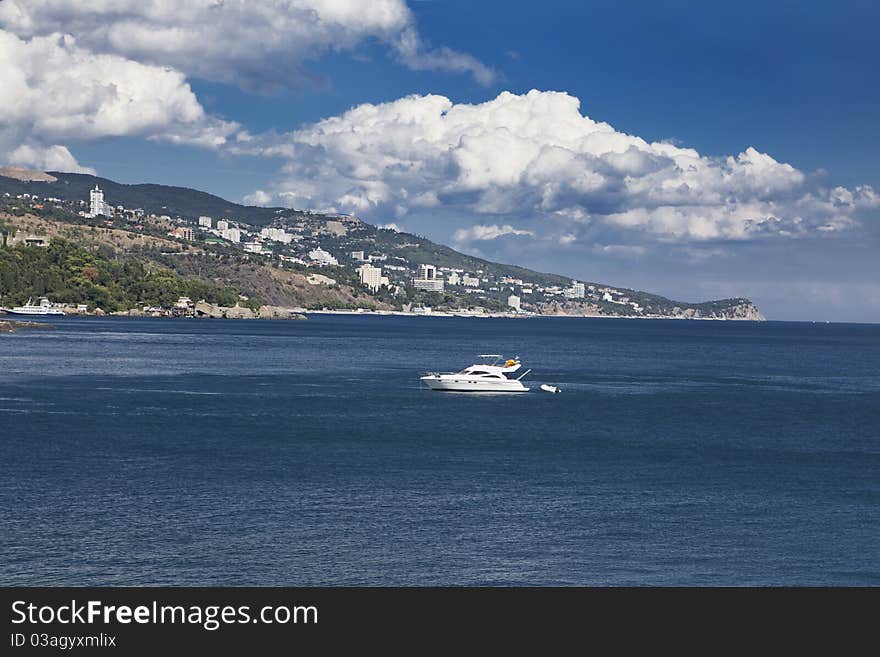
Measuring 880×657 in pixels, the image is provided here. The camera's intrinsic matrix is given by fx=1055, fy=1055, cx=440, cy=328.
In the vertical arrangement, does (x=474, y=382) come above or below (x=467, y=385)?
above

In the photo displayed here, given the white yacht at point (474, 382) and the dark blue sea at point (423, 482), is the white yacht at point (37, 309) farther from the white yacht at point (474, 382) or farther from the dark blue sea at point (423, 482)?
the white yacht at point (474, 382)

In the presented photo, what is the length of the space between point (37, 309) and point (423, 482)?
122 m

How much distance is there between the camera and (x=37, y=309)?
136375 mm

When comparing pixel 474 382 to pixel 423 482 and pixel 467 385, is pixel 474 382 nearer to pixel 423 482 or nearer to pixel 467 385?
pixel 467 385

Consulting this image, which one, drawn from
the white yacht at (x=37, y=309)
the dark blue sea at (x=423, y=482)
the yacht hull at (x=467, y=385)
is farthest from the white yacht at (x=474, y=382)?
the white yacht at (x=37, y=309)

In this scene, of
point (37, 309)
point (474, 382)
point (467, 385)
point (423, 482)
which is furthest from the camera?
point (37, 309)

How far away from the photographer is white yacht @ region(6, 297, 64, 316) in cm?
13650

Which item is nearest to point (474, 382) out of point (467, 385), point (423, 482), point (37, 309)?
point (467, 385)
